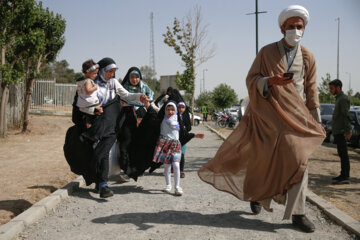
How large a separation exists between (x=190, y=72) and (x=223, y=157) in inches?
880

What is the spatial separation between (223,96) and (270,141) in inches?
1823

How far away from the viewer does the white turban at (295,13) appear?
404 cm

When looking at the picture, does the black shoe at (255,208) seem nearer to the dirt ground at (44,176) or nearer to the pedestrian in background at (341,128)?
the dirt ground at (44,176)

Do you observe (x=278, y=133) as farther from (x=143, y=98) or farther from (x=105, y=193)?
(x=105, y=193)

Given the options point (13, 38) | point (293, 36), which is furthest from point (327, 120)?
point (13, 38)

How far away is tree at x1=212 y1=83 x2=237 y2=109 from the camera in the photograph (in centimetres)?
4978

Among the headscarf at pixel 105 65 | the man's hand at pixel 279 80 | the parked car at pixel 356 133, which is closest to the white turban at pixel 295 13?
the man's hand at pixel 279 80

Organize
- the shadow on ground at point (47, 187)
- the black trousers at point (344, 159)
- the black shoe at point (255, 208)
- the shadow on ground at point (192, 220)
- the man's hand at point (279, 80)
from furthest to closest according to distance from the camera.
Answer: the black trousers at point (344, 159) < the shadow on ground at point (47, 187) < the black shoe at point (255, 208) < the shadow on ground at point (192, 220) < the man's hand at point (279, 80)

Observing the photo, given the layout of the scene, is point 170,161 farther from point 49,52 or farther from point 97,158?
point 49,52

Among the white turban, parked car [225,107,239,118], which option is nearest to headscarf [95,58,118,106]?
the white turban

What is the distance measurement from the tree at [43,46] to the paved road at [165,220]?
11.8 m

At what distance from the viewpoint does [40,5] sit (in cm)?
1572

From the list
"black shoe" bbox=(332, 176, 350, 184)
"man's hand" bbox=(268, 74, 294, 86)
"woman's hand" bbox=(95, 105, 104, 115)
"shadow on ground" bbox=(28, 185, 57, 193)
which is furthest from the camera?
"black shoe" bbox=(332, 176, 350, 184)

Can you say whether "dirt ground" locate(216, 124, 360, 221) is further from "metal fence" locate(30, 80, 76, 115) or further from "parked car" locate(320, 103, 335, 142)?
"metal fence" locate(30, 80, 76, 115)
